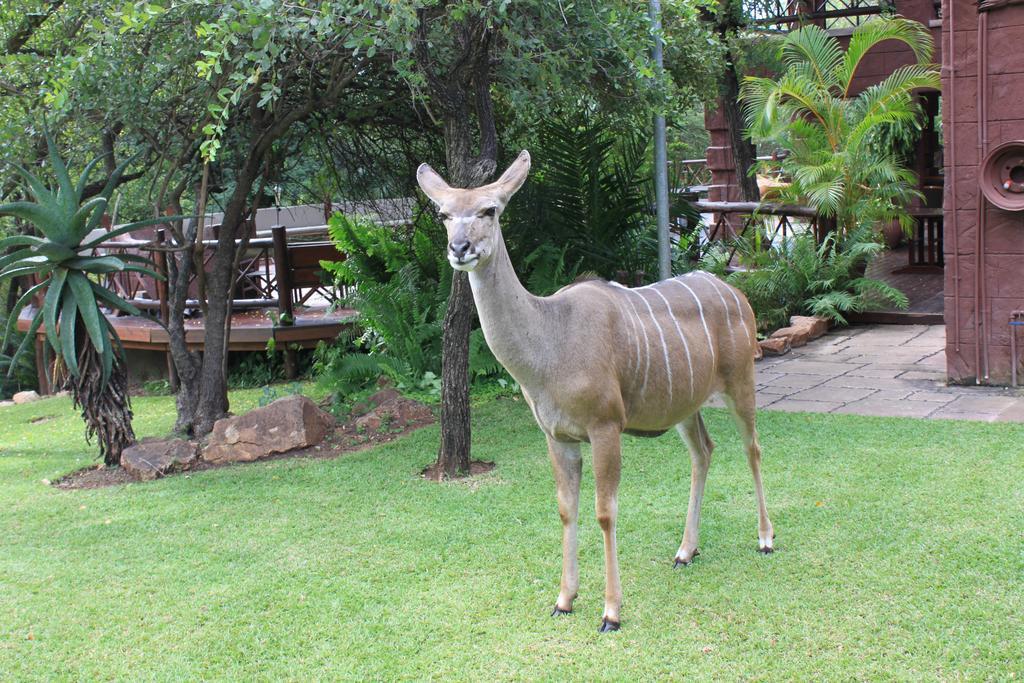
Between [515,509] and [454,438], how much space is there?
0.92 m

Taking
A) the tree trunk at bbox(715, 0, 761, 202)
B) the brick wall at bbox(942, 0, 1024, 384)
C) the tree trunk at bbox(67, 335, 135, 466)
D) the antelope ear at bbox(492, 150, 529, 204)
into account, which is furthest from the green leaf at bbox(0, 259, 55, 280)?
the tree trunk at bbox(715, 0, 761, 202)

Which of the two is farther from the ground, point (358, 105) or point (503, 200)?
point (358, 105)

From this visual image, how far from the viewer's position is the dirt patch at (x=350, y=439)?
7.80 metres

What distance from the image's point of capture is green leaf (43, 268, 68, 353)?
7.45 meters

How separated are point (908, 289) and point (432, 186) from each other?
10.3 m

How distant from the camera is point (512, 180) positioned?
4.52m

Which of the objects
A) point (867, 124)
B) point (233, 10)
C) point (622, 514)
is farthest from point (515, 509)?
point (867, 124)

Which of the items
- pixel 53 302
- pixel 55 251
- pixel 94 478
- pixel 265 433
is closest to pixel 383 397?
pixel 265 433

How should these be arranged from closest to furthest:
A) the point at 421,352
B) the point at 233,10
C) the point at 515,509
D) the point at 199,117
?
the point at 233,10 → the point at 515,509 → the point at 199,117 → the point at 421,352

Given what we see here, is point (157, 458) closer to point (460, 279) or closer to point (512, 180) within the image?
point (460, 279)

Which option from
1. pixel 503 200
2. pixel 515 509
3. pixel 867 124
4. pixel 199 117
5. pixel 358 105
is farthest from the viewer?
pixel 867 124

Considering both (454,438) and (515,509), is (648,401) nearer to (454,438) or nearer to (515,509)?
(515,509)

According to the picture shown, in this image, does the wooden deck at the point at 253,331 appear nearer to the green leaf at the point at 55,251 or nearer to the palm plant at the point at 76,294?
the palm plant at the point at 76,294

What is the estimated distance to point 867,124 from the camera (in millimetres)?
12320
